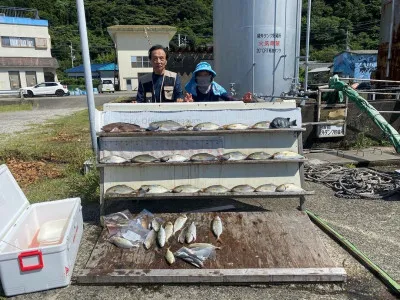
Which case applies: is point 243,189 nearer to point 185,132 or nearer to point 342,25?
point 185,132

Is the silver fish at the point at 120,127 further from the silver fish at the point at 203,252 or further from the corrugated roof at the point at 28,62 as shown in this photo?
Answer: the corrugated roof at the point at 28,62

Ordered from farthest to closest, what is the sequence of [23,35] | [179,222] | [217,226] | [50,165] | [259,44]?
[23,35]
[259,44]
[50,165]
[179,222]
[217,226]

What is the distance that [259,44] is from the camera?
815cm

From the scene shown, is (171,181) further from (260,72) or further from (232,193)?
(260,72)

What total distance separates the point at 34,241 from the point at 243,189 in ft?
8.12

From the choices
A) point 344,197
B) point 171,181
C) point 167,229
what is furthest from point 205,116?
point 344,197

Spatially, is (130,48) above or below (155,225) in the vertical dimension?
above

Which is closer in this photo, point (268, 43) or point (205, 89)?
point (205, 89)

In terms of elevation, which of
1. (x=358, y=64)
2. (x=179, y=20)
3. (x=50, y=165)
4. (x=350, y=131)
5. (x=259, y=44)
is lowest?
(x=50, y=165)

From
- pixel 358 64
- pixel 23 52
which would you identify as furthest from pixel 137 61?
pixel 358 64

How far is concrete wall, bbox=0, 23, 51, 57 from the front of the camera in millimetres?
42062

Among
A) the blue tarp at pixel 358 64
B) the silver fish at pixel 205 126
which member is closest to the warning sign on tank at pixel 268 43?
the silver fish at pixel 205 126

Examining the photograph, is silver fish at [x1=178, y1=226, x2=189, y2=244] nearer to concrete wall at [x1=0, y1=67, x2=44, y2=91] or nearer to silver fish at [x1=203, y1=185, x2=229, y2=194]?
silver fish at [x1=203, y1=185, x2=229, y2=194]

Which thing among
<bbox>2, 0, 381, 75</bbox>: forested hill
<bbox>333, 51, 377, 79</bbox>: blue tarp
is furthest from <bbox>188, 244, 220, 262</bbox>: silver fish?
<bbox>2, 0, 381, 75</bbox>: forested hill
